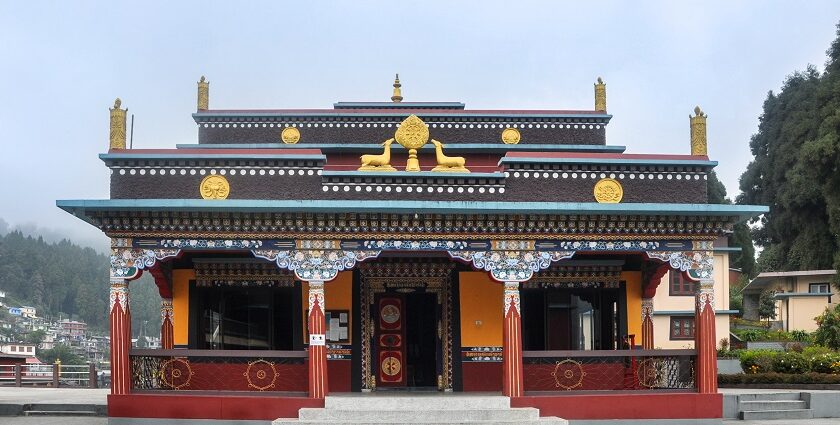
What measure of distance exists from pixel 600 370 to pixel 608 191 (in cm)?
334

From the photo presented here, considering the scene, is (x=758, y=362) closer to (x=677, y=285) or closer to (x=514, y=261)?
(x=677, y=285)

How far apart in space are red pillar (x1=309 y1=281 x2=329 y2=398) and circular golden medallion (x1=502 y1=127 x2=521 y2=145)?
316 inches

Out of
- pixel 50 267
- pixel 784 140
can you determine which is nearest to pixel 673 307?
pixel 784 140

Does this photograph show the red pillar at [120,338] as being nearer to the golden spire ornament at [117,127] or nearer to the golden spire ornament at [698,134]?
the golden spire ornament at [117,127]

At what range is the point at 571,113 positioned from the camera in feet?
78.1

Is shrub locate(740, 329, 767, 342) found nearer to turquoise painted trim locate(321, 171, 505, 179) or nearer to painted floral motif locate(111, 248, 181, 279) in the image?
turquoise painted trim locate(321, 171, 505, 179)

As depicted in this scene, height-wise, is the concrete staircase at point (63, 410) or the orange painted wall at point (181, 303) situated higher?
the orange painted wall at point (181, 303)

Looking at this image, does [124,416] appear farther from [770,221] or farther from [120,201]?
[770,221]

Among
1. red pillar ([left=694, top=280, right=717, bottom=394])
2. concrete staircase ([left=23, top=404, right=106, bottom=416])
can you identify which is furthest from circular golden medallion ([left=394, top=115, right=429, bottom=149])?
concrete staircase ([left=23, top=404, right=106, bottom=416])

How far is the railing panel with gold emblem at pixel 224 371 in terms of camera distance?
17453 mm

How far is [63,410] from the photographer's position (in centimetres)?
2148

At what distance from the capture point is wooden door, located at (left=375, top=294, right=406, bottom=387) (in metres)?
19.7

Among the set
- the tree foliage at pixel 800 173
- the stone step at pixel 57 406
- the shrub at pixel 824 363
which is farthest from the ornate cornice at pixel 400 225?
the tree foliage at pixel 800 173

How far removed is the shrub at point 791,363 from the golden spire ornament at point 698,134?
28.3 feet
